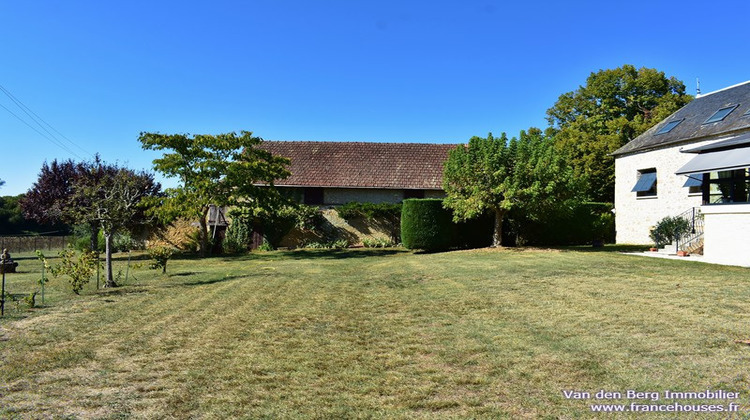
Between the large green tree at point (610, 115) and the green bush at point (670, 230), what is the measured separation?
15.0 meters

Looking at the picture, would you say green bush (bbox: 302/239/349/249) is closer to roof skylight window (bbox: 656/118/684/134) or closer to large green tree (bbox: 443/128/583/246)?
large green tree (bbox: 443/128/583/246)

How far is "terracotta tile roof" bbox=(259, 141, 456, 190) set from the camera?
29766mm

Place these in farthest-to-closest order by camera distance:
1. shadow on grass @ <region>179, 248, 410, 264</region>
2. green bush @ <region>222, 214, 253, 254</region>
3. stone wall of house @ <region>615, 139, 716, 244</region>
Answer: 1. green bush @ <region>222, 214, 253, 254</region>
2. shadow on grass @ <region>179, 248, 410, 264</region>
3. stone wall of house @ <region>615, 139, 716, 244</region>

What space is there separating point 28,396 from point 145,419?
1547 millimetres

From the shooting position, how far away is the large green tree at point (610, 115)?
34656 millimetres

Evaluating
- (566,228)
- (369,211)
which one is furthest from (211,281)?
(566,228)

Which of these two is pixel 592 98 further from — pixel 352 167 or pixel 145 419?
pixel 145 419

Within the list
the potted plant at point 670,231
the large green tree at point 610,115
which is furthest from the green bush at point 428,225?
the large green tree at point 610,115

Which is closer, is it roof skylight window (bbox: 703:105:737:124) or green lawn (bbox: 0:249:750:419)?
green lawn (bbox: 0:249:750:419)

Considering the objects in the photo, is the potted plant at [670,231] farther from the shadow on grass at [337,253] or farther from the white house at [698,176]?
the shadow on grass at [337,253]

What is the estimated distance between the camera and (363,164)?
31.1 meters

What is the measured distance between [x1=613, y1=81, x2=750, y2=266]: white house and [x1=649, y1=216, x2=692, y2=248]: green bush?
496 mm

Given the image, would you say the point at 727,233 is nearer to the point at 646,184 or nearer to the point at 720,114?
the point at 720,114

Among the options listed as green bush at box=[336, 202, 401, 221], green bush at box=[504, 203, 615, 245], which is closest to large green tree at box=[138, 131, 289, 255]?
green bush at box=[336, 202, 401, 221]
